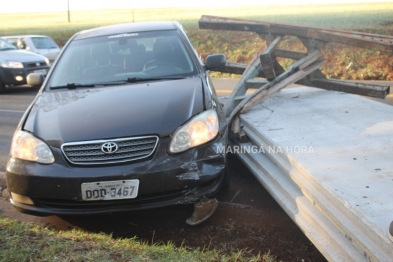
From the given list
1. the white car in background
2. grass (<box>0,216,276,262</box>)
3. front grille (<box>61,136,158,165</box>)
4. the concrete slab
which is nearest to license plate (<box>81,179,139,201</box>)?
front grille (<box>61,136,158,165</box>)

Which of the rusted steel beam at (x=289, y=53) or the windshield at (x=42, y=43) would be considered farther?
the windshield at (x=42, y=43)

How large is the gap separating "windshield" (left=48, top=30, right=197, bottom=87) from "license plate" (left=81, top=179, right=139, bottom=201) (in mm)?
1580

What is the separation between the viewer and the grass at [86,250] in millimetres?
3008

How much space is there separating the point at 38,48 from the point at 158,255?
18.0 metres

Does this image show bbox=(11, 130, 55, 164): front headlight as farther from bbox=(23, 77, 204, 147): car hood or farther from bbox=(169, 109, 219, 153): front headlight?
bbox=(169, 109, 219, 153): front headlight

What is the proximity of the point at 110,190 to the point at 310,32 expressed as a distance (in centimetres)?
353

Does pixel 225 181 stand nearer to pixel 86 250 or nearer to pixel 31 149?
pixel 86 250

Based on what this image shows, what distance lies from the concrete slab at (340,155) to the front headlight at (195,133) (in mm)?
607

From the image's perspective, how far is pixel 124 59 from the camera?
16.9 ft

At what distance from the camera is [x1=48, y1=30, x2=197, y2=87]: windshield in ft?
16.1

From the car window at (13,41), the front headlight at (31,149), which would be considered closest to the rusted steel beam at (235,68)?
the front headlight at (31,149)

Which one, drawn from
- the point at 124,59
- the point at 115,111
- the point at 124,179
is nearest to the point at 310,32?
the point at 124,59

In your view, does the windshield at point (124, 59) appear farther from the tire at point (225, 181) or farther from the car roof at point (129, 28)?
the tire at point (225, 181)

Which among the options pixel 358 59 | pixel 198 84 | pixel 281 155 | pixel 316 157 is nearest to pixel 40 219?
pixel 198 84
